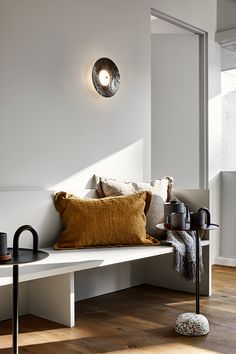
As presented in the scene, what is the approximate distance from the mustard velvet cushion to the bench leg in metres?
0.25

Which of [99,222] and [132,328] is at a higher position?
[99,222]

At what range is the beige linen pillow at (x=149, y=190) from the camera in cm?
314

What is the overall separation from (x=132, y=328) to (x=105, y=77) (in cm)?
174

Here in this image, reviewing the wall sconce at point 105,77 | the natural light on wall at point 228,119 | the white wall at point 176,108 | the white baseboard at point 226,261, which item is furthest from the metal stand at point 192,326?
the natural light on wall at point 228,119

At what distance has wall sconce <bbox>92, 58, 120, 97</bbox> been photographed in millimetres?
3234

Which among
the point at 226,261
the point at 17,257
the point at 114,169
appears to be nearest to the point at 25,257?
the point at 17,257

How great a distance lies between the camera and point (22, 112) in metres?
2.80

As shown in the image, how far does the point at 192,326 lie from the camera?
236 centimetres

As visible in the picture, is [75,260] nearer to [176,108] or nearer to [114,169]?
[114,169]

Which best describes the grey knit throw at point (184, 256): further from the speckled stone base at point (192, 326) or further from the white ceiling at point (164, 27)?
the white ceiling at point (164, 27)

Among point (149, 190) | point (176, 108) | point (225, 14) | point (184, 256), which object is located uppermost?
point (225, 14)

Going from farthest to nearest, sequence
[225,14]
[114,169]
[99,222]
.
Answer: [225,14] → [114,169] → [99,222]

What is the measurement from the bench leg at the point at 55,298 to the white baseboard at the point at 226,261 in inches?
84.3

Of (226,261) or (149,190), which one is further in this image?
(226,261)
